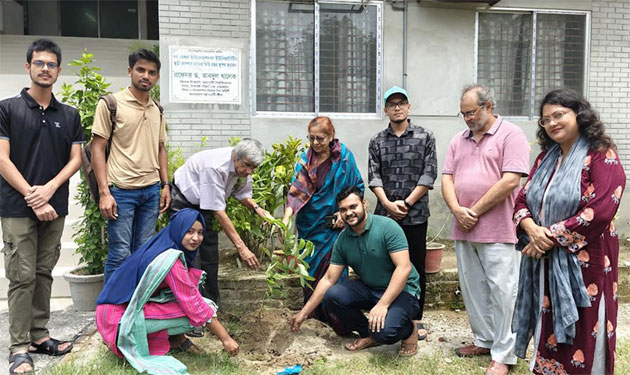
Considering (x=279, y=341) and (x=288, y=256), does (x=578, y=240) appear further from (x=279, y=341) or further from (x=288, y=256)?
(x=279, y=341)

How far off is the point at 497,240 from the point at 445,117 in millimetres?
Result: 3080

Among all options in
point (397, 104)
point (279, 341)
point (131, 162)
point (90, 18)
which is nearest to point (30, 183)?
point (131, 162)

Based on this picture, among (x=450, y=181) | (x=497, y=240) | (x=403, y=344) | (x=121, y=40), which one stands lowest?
(x=403, y=344)

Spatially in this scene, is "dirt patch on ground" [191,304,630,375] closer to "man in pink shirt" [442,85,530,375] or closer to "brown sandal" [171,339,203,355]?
"brown sandal" [171,339,203,355]

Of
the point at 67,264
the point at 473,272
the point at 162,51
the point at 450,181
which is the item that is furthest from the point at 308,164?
the point at 67,264

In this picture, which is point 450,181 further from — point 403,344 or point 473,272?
point 403,344

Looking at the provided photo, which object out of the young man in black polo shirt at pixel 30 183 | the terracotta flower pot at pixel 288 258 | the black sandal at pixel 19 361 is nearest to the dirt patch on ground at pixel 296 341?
the terracotta flower pot at pixel 288 258

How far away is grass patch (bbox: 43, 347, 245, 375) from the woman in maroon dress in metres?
1.88

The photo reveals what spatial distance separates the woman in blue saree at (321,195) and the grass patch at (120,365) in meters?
0.89

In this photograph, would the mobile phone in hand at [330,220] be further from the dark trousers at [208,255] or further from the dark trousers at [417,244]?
the dark trousers at [208,255]

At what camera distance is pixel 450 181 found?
3742 millimetres

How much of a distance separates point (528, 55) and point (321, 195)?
12.7ft

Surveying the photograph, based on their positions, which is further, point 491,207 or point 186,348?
point 186,348

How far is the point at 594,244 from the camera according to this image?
8.90ft
